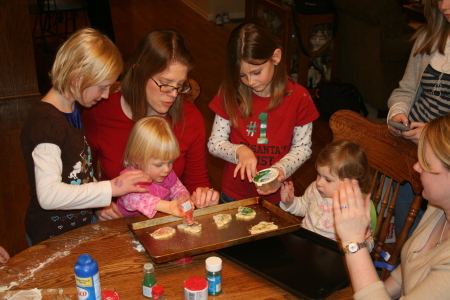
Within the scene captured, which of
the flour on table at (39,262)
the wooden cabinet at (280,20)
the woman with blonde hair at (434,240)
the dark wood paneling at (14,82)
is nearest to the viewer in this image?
the woman with blonde hair at (434,240)

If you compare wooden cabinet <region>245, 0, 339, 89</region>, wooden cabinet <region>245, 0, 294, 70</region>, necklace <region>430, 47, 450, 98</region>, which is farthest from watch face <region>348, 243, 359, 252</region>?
wooden cabinet <region>245, 0, 294, 70</region>

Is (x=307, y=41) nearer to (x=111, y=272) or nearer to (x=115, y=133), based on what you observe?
(x=115, y=133)

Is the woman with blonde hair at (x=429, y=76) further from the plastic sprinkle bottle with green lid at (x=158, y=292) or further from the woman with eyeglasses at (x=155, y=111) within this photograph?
the plastic sprinkle bottle with green lid at (x=158, y=292)

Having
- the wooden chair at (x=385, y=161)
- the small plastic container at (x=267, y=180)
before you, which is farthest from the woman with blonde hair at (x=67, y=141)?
the wooden chair at (x=385, y=161)

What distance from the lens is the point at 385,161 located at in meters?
2.10

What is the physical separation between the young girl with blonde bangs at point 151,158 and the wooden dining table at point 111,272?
17cm

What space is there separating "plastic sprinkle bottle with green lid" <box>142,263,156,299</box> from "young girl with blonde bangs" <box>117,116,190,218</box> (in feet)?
1.35

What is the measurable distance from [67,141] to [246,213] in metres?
Answer: 0.77

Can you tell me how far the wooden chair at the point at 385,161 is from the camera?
1.97 metres

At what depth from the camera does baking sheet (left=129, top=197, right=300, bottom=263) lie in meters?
1.74

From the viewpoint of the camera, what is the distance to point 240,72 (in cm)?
222

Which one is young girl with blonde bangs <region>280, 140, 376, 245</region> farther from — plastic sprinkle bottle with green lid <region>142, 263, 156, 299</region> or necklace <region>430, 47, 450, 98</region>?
plastic sprinkle bottle with green lid <region>142, 263, 156, 299</region>

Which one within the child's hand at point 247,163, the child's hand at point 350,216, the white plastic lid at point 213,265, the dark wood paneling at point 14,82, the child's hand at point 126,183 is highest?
the child's hand at point 350,216

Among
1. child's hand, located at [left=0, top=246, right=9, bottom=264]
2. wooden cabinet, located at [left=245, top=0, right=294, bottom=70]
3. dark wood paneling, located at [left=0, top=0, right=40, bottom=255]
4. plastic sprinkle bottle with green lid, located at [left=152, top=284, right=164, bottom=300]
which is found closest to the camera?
plastic sprinkle bottle with green lid, located at [left=152, top=284, right=164, bottom=300]
